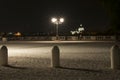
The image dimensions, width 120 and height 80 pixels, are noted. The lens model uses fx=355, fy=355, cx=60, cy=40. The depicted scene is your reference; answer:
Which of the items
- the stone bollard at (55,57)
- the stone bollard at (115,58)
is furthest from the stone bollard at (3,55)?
the stone bollard at (115,58)

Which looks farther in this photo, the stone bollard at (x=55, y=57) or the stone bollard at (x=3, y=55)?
the stone bollard at (x=3, y=55)

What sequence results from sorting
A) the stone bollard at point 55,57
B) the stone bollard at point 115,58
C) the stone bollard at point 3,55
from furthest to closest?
the stone bollard at point 3,55
the stone bollard at point 55,57
the stone bollard at point 115,58

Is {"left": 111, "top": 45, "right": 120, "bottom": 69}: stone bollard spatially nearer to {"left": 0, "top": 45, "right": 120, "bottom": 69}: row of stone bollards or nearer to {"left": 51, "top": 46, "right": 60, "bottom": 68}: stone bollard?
{"left": 0, "top": 45, "right": 120, "bottom": 69}: row of stone bollards

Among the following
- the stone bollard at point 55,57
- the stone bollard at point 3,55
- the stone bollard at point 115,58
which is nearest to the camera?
the stone bollard at point 115,58

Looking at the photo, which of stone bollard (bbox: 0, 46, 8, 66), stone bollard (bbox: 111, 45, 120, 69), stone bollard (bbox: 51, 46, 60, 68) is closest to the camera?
stone bollard (bbox: 111, 45, 120, 69)

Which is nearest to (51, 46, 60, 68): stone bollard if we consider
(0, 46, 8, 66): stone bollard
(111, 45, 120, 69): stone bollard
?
(0, 46, 8, 66): stone bollard

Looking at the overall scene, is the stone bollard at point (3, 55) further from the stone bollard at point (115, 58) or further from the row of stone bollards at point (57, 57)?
the stone bollard at point (115, 58)

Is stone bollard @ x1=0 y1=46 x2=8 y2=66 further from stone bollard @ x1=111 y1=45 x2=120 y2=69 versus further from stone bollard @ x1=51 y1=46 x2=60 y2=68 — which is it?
stone bollard @ x1=111 y1=45 x2=120 y2=69

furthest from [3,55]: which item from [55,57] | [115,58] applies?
[115,58]

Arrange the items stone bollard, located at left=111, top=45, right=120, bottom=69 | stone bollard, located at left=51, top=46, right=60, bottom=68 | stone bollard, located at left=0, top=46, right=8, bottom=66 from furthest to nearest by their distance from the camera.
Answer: stone bollard, located at left=0, top=46, right=8, bottom=66, stone bollard, located at left=51, top=46, right=60, bottom=68, stone bollard, located at left=111, top=45, right=120, bottom=69

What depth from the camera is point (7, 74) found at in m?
15.5

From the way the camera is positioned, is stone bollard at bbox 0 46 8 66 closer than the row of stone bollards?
No

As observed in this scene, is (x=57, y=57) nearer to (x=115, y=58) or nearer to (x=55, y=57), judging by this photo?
(x=55, y=57)

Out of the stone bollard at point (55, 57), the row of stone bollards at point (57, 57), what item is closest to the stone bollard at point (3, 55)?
the row of stone bollards at point (57, 57)
